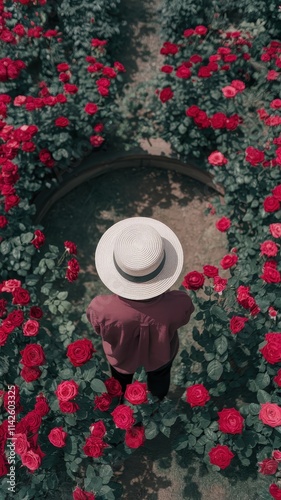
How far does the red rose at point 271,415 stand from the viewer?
2734 mm

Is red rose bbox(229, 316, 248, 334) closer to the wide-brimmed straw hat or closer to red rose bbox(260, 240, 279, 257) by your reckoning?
the wide-brimmed straw hat

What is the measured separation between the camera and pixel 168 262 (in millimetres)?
2912

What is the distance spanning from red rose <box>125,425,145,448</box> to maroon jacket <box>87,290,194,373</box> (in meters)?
0.52

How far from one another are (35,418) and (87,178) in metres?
3.38

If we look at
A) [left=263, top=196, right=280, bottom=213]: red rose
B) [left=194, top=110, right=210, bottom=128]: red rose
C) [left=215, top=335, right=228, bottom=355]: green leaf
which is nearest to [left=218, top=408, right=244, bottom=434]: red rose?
[left=215, top=335, right=228, bottom=355]: green leaf

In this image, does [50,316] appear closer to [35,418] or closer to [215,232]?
[35,418]

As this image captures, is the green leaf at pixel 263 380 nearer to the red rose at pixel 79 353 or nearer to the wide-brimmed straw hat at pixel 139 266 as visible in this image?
A: the wide-brimmed straw hat at pixel 139 266

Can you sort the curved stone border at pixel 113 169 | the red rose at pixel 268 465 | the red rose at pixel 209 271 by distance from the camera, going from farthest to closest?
the curved stone border at pixel 113 169
the red rose at pixel 209 271
the red rose at pixel 268 465

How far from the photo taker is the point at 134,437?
9.32ft

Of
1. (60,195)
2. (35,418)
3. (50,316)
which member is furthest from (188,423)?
(60,195)

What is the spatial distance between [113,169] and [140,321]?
3.11 meters

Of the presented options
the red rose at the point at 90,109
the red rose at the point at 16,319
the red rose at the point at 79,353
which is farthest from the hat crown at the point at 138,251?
the red rose at the point at 90,109

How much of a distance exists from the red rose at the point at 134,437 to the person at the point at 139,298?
52 cm

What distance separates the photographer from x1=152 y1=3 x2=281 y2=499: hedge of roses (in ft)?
10.3
